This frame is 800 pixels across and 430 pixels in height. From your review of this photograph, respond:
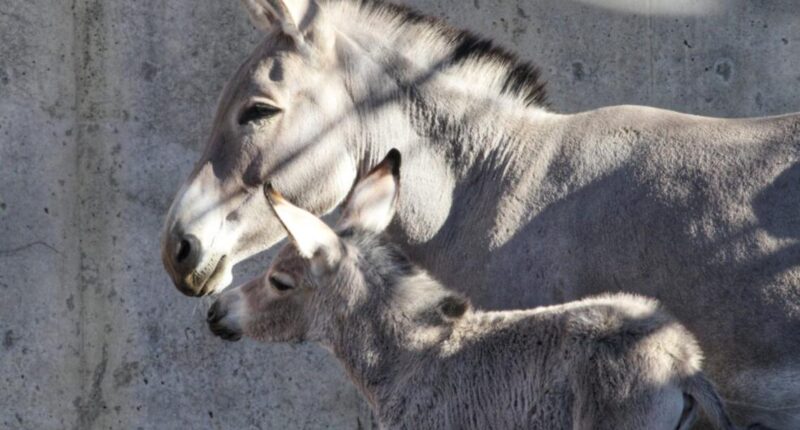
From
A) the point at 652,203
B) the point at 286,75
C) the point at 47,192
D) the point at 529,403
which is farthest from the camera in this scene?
the point at 47,192

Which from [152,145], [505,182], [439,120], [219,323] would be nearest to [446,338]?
[505,182]

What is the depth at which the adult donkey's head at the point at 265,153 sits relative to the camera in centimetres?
496

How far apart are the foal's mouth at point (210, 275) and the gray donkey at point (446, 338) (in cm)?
13

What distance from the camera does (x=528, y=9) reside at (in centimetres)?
705

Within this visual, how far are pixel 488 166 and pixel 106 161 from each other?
2641mm

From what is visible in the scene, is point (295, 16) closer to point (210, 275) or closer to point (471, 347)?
point (210, 275)

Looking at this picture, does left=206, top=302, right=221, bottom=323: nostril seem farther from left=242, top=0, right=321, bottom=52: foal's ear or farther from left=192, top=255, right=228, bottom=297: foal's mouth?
left=242, top=0, right=321, bottom=52: foal's ear

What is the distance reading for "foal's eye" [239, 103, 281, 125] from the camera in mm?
5008

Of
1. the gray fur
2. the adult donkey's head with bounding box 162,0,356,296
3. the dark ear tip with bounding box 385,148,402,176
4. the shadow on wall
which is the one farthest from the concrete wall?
the dark ear tip with bounding box 385,148,402,176

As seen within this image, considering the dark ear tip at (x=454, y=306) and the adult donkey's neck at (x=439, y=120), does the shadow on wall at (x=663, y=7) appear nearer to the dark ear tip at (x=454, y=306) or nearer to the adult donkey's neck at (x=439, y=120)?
the adult donkey's neck at (x=439, y=120)

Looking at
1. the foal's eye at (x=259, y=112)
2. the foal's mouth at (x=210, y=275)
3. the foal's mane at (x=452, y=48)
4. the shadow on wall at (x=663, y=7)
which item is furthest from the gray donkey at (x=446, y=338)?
the shadow on wall at (x=663, y=7)

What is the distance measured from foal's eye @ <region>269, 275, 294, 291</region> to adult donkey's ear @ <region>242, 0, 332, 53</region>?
0.98 m

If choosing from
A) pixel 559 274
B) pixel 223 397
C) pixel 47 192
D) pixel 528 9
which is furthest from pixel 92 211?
pixel 559 274

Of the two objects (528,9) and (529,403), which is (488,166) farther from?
(528,9)
